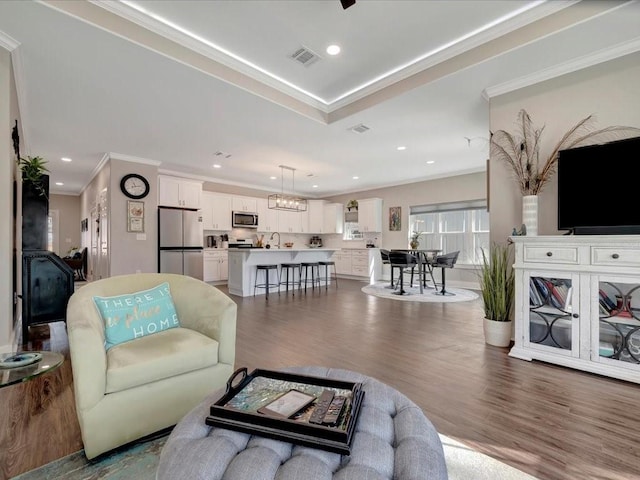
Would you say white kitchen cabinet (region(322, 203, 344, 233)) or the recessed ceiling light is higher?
the recessed ceiling light

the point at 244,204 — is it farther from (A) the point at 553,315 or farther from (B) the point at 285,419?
(B) the point at 285,419

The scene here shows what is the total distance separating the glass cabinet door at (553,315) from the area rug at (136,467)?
163 cm

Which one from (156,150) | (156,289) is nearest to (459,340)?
(156,289)

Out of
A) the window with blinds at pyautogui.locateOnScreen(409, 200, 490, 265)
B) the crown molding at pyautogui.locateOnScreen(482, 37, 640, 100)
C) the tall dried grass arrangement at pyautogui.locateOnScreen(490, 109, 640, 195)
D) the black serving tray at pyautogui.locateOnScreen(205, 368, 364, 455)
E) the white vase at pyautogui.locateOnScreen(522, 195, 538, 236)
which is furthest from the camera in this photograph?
the window with blinds at pyautogui.locateOnScreen(409, 200, 490, 265)

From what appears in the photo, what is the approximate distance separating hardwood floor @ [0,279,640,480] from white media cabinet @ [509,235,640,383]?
0.14 metres

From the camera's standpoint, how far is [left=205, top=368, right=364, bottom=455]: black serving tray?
36.5 inches

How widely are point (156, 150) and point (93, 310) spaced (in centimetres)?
465

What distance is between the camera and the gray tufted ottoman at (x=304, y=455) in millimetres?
817

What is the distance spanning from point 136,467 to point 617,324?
10.8 ft

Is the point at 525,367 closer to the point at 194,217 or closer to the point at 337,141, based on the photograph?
the point at 337,141

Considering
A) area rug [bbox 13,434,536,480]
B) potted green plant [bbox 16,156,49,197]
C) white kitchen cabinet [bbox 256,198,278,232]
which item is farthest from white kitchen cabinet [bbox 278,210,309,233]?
area rug [bbox 13,434,536,480]

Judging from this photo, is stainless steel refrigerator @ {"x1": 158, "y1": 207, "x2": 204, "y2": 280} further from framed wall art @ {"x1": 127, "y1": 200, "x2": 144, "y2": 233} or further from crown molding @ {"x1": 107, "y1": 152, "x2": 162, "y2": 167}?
crown molding @ {"x1": 107, "y1": 152, "x2": 162, "y2": 167}

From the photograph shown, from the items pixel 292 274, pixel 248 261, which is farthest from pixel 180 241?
pixel 292 274

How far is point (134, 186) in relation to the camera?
599 centimetres
